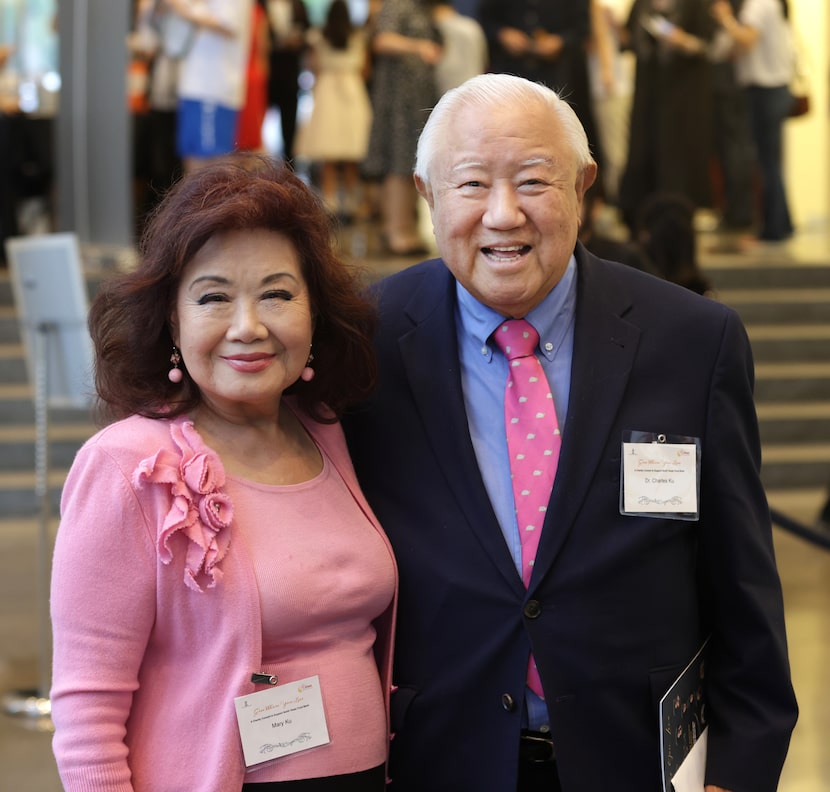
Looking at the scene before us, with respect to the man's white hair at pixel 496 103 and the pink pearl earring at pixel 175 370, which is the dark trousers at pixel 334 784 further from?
the man's white hair at pixel 496 103

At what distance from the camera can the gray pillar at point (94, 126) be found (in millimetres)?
8273

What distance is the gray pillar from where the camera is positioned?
8273 mm

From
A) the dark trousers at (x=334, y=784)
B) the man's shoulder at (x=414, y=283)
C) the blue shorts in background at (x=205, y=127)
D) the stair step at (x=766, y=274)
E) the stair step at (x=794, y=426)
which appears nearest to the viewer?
the dark trousers at (x=334, y=784)

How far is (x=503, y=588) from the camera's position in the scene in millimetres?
2129

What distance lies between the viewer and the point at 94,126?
8.40m

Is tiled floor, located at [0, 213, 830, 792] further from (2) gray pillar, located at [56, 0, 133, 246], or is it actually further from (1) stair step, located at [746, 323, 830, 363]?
(2) gray pillar, located at [56, 0, 133, 246]

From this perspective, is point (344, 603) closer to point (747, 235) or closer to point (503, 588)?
point (503, 588)

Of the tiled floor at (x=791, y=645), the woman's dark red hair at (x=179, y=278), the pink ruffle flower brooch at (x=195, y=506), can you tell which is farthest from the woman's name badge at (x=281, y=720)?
the tiled floor at (x=791, y=645)

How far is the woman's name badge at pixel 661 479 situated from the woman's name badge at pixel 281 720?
1.96 ft

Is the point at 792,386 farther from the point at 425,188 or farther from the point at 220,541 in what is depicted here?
the point at 220,541

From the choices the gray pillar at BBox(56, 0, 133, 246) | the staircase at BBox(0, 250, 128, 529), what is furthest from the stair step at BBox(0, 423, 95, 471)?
the gray pillar at BBox(56, 0, 133, 246)

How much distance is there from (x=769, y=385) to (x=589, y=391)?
624cm

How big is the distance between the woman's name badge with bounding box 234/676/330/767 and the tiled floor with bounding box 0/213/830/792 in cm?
219

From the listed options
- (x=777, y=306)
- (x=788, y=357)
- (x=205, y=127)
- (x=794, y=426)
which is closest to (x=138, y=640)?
(x=205, y=127)
